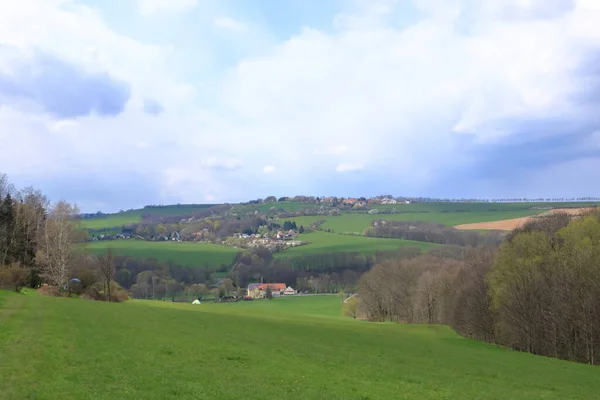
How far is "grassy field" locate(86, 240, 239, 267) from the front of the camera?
16238 cm

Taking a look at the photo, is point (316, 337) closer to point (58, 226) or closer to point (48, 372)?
point (48, 372)

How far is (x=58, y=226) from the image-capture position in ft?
233

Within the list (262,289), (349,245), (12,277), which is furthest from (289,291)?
(12,277)

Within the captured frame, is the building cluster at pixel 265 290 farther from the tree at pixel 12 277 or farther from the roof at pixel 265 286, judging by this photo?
the tree at pixel 12 277

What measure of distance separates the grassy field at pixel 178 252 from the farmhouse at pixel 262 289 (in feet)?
61.3

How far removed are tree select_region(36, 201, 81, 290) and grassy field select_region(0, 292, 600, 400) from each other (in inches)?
1058

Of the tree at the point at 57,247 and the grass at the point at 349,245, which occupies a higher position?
the tree at the point at 57,247

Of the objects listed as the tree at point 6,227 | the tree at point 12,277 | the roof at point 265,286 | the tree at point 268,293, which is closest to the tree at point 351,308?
the tree at point 268,293

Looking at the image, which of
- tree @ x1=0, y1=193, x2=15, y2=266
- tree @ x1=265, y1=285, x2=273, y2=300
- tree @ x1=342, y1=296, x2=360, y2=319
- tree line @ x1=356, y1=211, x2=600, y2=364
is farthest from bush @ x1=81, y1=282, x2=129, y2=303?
tree @ x1=265, y1=285, x2=273, y2=300

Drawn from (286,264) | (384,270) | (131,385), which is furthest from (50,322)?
(286,264)

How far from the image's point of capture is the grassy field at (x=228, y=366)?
17.0 metres

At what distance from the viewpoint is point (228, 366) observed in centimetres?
2261

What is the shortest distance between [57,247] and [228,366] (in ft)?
184

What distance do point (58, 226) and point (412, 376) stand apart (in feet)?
204
